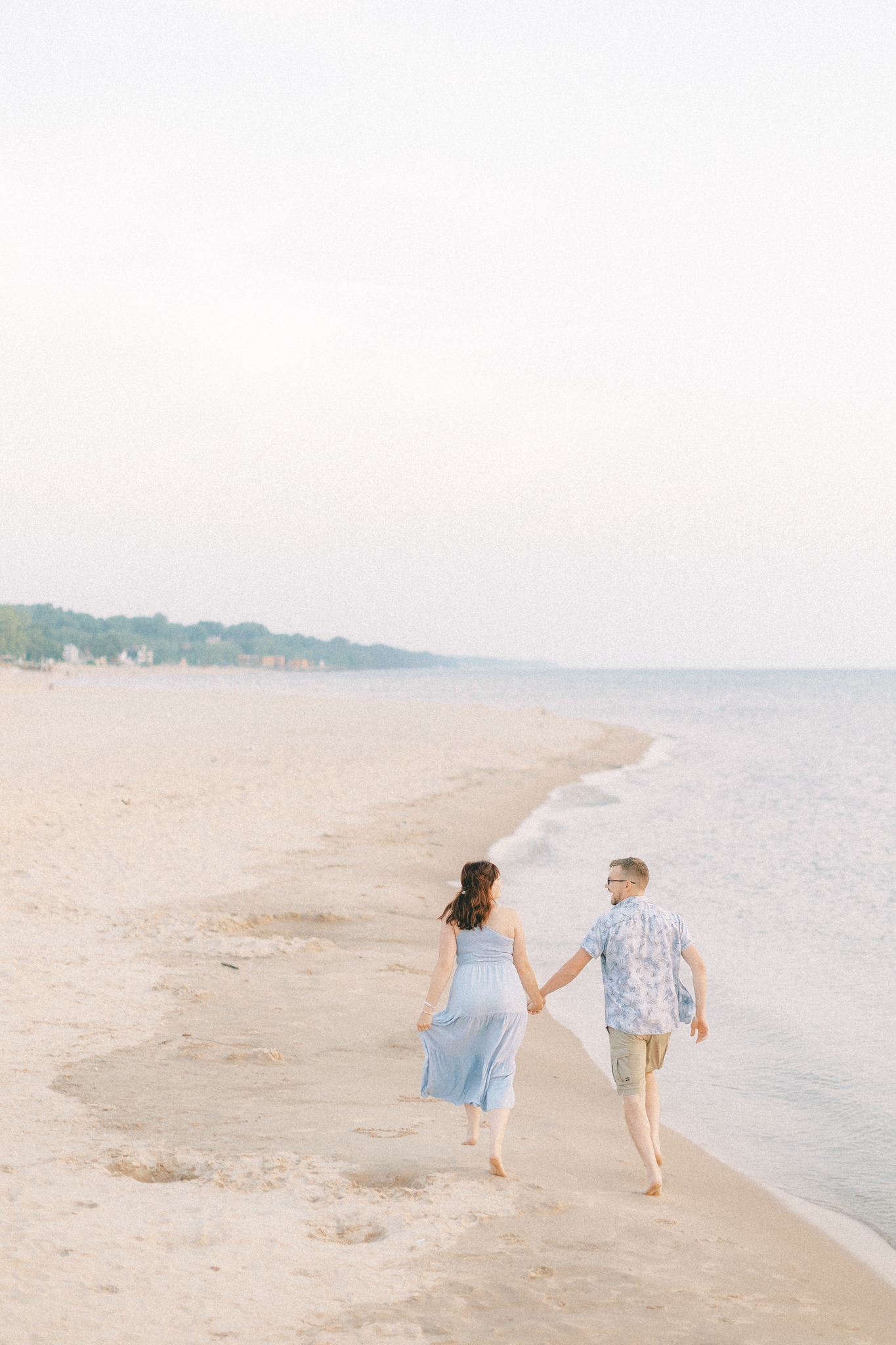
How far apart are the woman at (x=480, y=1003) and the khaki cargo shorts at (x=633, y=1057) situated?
447 millimetres

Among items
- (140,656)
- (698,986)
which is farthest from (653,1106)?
(140,656)

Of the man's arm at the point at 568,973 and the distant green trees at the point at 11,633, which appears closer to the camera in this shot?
the man's arm at the point at 568,973

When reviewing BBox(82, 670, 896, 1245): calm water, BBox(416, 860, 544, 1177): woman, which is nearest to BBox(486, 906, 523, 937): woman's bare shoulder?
BBox(416, 860, 544, 1177): woman

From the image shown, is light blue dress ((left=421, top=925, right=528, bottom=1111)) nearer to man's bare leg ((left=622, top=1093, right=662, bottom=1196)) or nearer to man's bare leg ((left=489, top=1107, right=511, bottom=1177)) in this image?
man's bare leg ((left=489, top=1107, right=511, bottom=1177))

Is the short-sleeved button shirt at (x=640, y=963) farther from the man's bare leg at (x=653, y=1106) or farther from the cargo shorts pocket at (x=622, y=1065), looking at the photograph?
the man's bare leg at (x=653, y=1106)

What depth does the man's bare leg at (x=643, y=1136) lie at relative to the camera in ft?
17.1

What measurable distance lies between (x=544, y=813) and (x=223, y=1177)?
17.0 meters

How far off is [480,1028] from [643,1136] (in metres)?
0.98

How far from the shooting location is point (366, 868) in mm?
14094

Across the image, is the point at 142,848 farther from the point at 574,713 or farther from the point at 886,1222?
the point at 574,713

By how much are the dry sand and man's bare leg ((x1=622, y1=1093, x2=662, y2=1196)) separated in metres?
0.11

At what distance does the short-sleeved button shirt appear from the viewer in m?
5.13

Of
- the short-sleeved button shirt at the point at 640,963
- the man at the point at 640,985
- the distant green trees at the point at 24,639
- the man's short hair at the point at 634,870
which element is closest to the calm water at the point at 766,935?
the man at the point at 640,985

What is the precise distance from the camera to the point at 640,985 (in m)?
5.13
